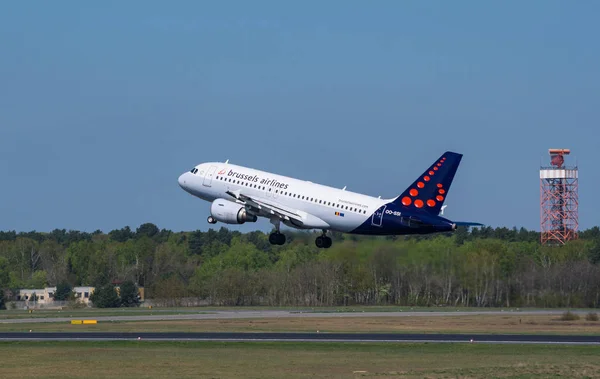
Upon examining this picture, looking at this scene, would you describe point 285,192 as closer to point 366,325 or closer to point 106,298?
point 366,325

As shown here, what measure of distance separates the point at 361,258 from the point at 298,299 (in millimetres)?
63685

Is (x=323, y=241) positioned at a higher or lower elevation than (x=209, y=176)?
lower

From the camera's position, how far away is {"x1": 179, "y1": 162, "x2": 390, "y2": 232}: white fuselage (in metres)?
99.6

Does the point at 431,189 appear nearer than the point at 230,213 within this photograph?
Yes

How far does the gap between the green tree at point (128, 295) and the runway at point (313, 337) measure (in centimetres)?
8185

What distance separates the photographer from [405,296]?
147 metres

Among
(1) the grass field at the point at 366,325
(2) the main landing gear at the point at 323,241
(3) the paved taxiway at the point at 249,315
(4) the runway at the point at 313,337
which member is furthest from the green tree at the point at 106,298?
(2) the main landing gear at the point at 323,241

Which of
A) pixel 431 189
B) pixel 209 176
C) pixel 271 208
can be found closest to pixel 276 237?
pixel 271 208

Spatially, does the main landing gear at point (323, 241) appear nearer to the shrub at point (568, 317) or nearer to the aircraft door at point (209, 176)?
the aircraft door at point (209, 176)

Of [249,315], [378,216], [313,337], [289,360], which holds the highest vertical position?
[378,216]

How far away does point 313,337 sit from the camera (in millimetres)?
98688

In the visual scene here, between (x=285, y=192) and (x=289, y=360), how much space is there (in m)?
26.6

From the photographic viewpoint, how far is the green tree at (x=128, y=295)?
18762cm

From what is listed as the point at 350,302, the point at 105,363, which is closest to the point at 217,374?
the point at 105,363
